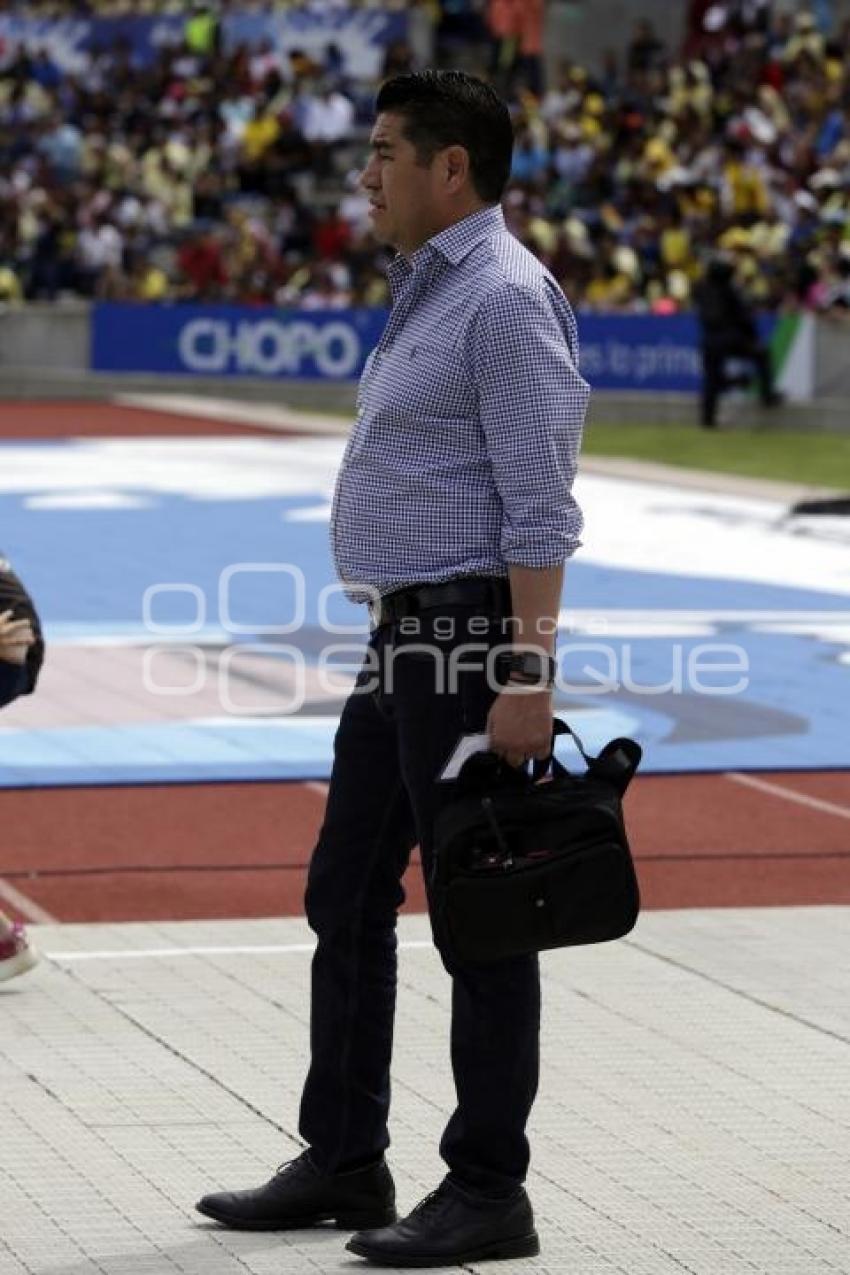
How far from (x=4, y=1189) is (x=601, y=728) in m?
7.04

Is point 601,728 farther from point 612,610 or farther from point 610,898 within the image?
point 610,898

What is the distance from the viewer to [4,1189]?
559cm

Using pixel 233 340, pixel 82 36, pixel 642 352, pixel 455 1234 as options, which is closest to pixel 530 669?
pixel 455 1234

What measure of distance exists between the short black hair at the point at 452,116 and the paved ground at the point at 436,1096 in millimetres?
1979

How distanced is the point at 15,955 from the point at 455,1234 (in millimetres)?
2489

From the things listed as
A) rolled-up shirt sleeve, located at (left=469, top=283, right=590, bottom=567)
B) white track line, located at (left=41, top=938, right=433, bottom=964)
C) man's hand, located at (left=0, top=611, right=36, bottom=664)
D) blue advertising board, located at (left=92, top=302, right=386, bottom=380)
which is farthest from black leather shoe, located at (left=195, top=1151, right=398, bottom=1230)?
blue advertising board, located at (left=92, top=302, right=386, bottom=380)

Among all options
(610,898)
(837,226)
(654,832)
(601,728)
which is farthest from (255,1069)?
(837,226)

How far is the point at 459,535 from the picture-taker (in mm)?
5223

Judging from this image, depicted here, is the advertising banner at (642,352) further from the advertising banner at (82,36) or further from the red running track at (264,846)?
the red running track at (264,846)

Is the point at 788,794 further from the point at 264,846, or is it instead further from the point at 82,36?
the point at 82,36

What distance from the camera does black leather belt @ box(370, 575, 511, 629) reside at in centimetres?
523

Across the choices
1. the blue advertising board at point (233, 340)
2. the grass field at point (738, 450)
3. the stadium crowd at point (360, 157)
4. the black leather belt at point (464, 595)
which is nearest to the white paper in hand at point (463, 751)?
the black leather belt at point (464, 595)

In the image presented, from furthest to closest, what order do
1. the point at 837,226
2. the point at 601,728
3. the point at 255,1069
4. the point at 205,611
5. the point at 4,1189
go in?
the point at 837,226 < the point at 205,611 < the point at 601,728 < the point at 255,1069 < the point at 4,1189

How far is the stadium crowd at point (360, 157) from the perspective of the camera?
117 ft
